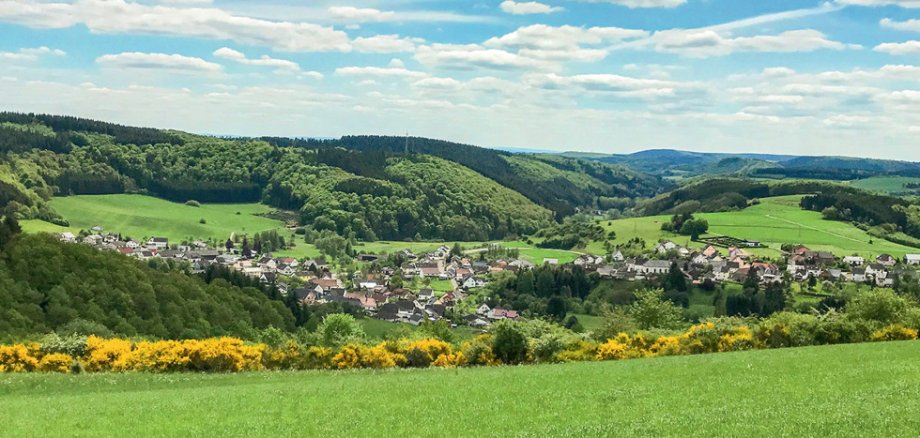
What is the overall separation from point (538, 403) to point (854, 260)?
141 meters

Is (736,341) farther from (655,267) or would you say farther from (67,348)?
(655,267)

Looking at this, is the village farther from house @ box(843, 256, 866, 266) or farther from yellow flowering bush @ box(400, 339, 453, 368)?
yellow flowering bush @ box(400, 339, 453, 368)

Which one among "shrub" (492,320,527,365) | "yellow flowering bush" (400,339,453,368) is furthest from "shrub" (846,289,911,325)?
"yellow flowering bush" (400,339,453,368)

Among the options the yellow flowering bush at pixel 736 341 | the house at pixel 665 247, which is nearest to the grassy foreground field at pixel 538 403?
the yellow flowering bush at pixel 736 341

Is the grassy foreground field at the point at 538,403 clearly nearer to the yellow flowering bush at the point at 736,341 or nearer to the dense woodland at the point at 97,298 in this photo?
the yellow flowering bush at the point at 736,341

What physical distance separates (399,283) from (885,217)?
12924 cm

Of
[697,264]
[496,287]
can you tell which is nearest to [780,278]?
[697,264]

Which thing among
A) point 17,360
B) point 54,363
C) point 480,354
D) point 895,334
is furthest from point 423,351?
point 895,334

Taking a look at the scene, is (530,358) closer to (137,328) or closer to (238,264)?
(137,328)

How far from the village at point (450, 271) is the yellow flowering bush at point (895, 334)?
260 ft

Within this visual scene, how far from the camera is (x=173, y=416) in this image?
883 inches

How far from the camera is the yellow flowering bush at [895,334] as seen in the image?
4056cm

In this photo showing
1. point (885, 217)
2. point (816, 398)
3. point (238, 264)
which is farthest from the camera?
point (885, 217)

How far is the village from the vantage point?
126 m
